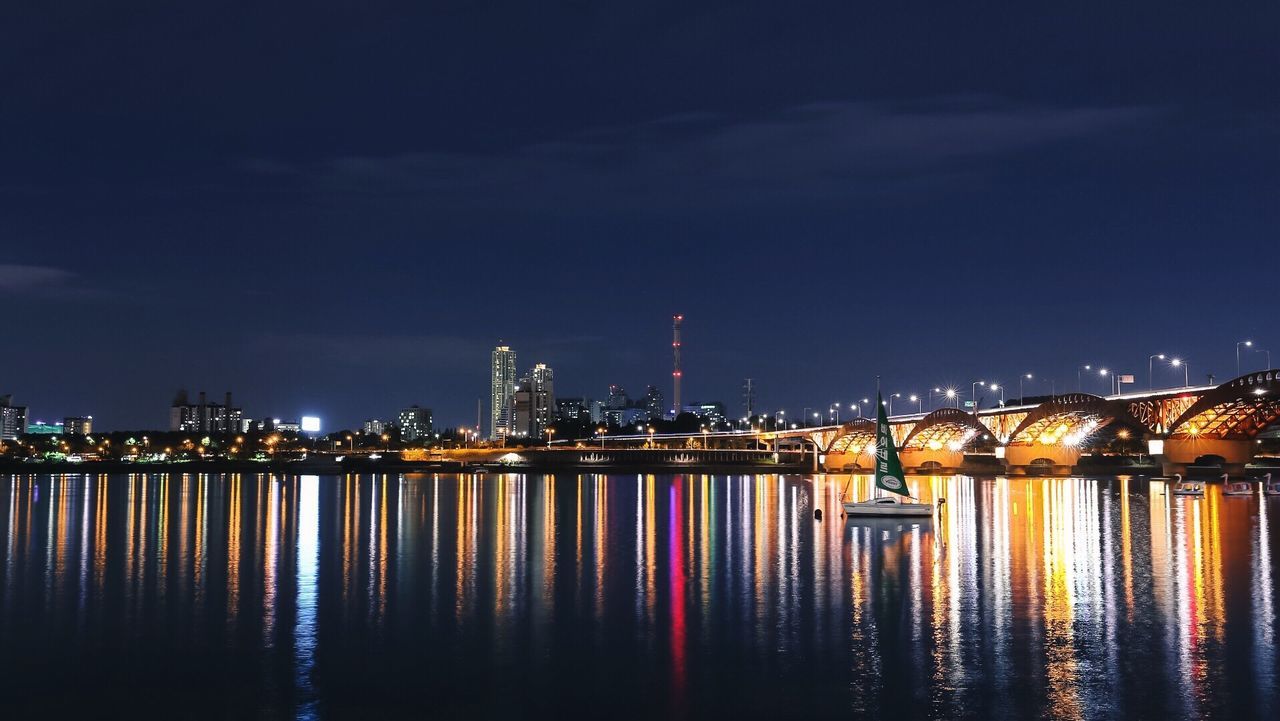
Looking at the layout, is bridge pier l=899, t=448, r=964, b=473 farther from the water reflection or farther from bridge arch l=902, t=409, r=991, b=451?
the water reflection

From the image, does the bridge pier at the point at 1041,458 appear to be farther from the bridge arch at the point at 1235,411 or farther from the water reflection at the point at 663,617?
the water reflection at the point at 663,617

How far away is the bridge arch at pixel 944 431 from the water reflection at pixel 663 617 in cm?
11568

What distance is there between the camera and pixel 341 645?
2664 centimetres

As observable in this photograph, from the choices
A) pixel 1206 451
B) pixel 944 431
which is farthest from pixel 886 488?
pixel 944 431

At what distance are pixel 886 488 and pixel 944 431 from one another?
414ft

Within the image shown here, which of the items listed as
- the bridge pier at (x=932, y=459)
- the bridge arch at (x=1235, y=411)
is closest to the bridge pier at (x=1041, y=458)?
the bridge pier at (x=932, y=459)

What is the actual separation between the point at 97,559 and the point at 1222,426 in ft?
387

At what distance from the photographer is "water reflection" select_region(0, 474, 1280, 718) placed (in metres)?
21.8

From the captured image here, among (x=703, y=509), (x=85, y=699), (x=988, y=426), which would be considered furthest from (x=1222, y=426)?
(x=85, y=699)

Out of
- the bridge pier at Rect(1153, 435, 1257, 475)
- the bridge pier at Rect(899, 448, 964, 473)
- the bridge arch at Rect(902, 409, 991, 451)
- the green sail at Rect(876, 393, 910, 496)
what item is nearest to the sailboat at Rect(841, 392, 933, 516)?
the green sail at Rect(876, 393, 910, 496)

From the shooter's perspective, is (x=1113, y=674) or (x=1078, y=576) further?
(x=1078, y=576)

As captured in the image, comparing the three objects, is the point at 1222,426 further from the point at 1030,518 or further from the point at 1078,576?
the point at 1078,576

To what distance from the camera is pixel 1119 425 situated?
162500 millimetres

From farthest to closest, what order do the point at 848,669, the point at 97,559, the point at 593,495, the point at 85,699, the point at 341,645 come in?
1. the point at 593,495
2. the point at 97,559
3. the point at 341,645
4. the point at 848,669
5. the point at 85,699
